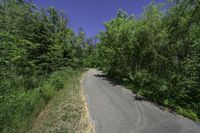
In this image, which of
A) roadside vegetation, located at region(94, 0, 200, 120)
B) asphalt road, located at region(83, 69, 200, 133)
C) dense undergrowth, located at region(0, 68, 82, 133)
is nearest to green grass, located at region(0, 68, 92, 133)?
dense undergrowth, located at region(0, 68, 82, 133)

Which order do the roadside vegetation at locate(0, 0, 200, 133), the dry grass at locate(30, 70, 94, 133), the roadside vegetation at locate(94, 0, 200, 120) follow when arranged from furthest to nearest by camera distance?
the roadside vegetation at locate(94, 0, 200, 120), the roadside vegetation at locate(0, 0, 200, 133), the dry grass at locate(30, 70, 94, 133)

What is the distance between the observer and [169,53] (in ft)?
32.0

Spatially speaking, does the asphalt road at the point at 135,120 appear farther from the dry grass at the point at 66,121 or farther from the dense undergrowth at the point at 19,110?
the dense undergrowth at the point at 19,110

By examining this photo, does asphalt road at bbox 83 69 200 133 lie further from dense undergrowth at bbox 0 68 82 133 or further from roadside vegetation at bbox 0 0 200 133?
dense undergrowth at bbox 0 68 82 133

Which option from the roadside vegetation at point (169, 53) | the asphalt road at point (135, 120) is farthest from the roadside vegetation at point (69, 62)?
the asphalt road at point (135, 120)

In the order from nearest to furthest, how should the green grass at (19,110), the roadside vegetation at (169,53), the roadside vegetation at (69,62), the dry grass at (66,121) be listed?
1. the dry grass at (66,121)
2. the green grass at (19,110)
3. the roadside vegetation at (69,62)
4. the roadside vegetation at (169,53)

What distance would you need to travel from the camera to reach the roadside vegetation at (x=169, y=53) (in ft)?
24.1

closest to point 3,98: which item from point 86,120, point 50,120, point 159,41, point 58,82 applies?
point 50,120

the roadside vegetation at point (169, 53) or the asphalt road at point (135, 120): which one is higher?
the roadside vegetation at point (169, 53)

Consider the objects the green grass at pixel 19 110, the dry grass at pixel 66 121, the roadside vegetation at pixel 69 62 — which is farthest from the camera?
the roadside vegetation at pixel 69 62

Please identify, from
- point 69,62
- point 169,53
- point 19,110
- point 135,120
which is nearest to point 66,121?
point 19,110

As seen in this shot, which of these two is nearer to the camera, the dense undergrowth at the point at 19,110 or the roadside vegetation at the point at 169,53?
the dense undergrowth at the point at 19,110

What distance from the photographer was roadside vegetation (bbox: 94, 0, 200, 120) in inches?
290

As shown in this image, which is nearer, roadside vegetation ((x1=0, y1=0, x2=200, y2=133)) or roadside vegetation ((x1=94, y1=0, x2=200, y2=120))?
roadside vegetation ((x1=0, y1=0, x2=200, y2=133))
